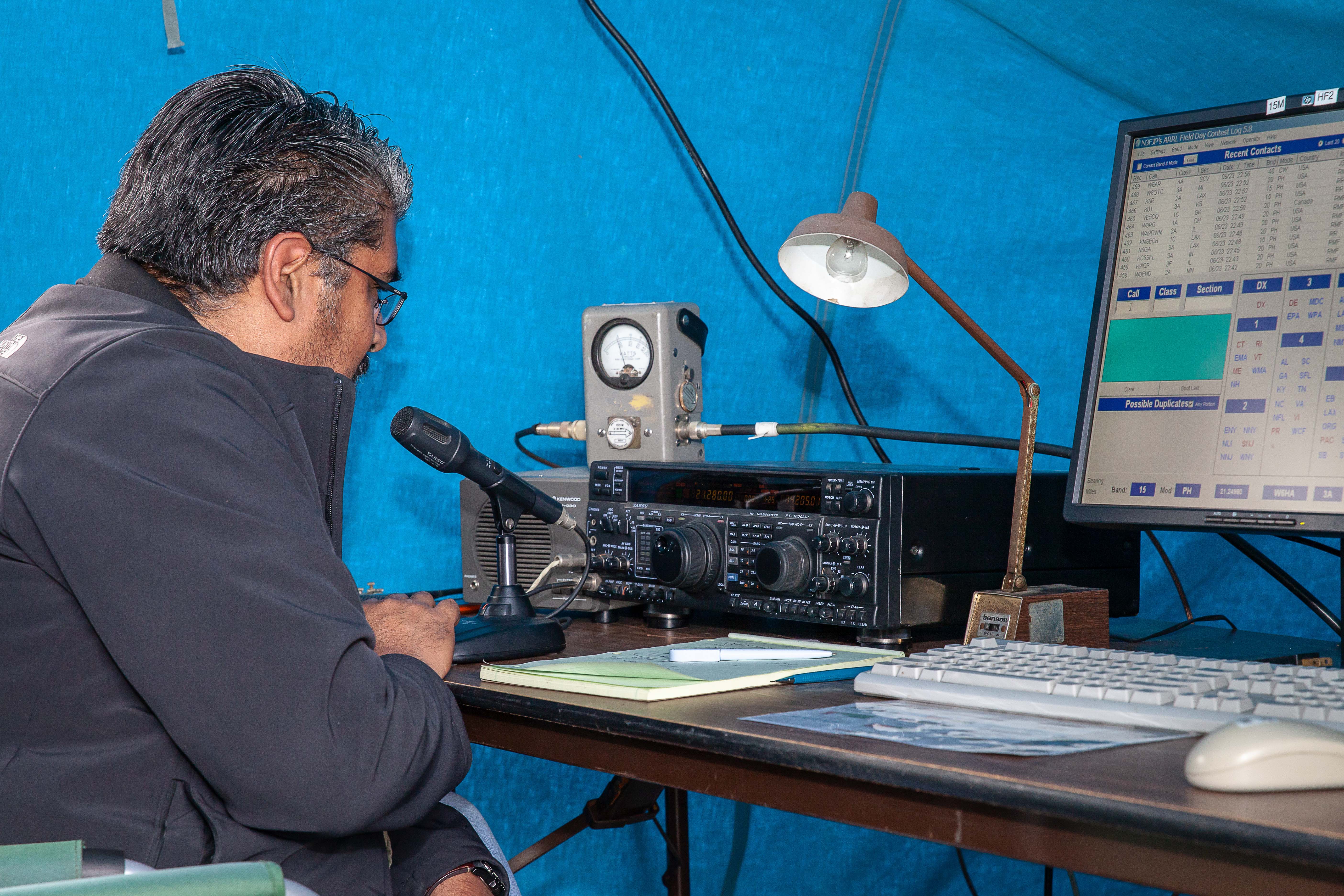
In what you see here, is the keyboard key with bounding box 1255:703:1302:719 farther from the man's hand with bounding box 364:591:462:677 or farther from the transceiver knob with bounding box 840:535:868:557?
the man's hand with bounding box 364:591:462:677

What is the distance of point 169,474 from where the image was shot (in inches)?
35.6

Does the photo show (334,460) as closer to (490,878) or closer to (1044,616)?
(490,878)

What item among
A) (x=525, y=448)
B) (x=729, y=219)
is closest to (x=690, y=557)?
(x=525, y=448)

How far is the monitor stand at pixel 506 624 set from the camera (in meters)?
1.24

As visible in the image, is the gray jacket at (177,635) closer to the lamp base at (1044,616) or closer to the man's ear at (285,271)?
the man's ear at (285,271)

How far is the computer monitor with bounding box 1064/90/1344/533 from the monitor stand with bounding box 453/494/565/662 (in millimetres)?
625

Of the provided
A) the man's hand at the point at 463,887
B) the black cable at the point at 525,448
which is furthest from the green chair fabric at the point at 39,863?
the black cable at the point at 525,448

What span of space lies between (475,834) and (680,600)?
382mm

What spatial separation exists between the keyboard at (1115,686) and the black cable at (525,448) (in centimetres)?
104

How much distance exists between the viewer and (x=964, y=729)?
2.73ft

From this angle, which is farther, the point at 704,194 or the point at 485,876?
the point at 704,194

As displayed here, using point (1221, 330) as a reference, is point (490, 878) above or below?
below

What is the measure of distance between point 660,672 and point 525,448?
1.06m

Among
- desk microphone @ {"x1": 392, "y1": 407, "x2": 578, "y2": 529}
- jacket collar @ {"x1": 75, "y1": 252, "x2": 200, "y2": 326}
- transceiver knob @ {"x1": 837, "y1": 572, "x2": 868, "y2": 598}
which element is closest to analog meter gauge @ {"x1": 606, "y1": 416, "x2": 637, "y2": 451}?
desk microphone @ {"x1": 392, "y1": 407, "x2": 578, "y2": 529}
